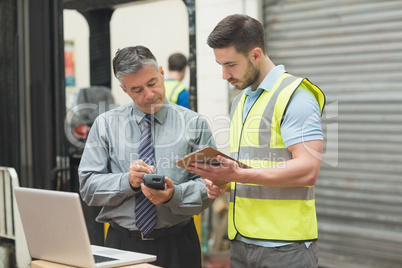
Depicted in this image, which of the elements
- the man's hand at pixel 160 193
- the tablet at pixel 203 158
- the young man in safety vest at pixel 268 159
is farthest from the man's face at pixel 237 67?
the man's hand at pixel 160 193

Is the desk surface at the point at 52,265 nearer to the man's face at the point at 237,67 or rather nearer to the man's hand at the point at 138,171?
the man's hand at the point at 138,171

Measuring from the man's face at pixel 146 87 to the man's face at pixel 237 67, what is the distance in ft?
1.39

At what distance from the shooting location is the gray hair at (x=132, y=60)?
2.82 m

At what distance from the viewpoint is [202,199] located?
112 inches

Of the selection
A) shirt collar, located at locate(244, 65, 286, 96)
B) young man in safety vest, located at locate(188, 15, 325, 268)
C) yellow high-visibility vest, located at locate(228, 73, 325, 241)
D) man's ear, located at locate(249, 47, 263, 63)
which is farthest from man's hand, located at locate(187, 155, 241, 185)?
man's ear, located at locate(249, 47, 263, 63)

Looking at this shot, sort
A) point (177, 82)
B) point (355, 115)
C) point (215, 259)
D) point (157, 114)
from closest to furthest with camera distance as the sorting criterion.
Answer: point (157, 114) → point (355, 115) → point (177, 82) → point (215, 259)

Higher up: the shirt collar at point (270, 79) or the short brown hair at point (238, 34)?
the short brown hair at point (238, 34)

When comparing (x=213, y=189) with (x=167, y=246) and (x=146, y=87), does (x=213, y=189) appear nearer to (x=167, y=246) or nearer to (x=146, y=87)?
(x=167, y=246)

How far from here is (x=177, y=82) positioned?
209 inches

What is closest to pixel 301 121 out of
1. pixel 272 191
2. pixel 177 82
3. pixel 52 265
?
pixel 272 191

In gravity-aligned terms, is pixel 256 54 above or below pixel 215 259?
above

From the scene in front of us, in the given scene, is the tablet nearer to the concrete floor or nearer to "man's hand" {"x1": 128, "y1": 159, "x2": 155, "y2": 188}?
"man's hand" {"x1": 128, "y1": 159, "x2": 155, "y2": 188}

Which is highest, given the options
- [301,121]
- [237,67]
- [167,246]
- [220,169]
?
[237,67]

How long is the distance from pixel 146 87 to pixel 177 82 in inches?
97.5
